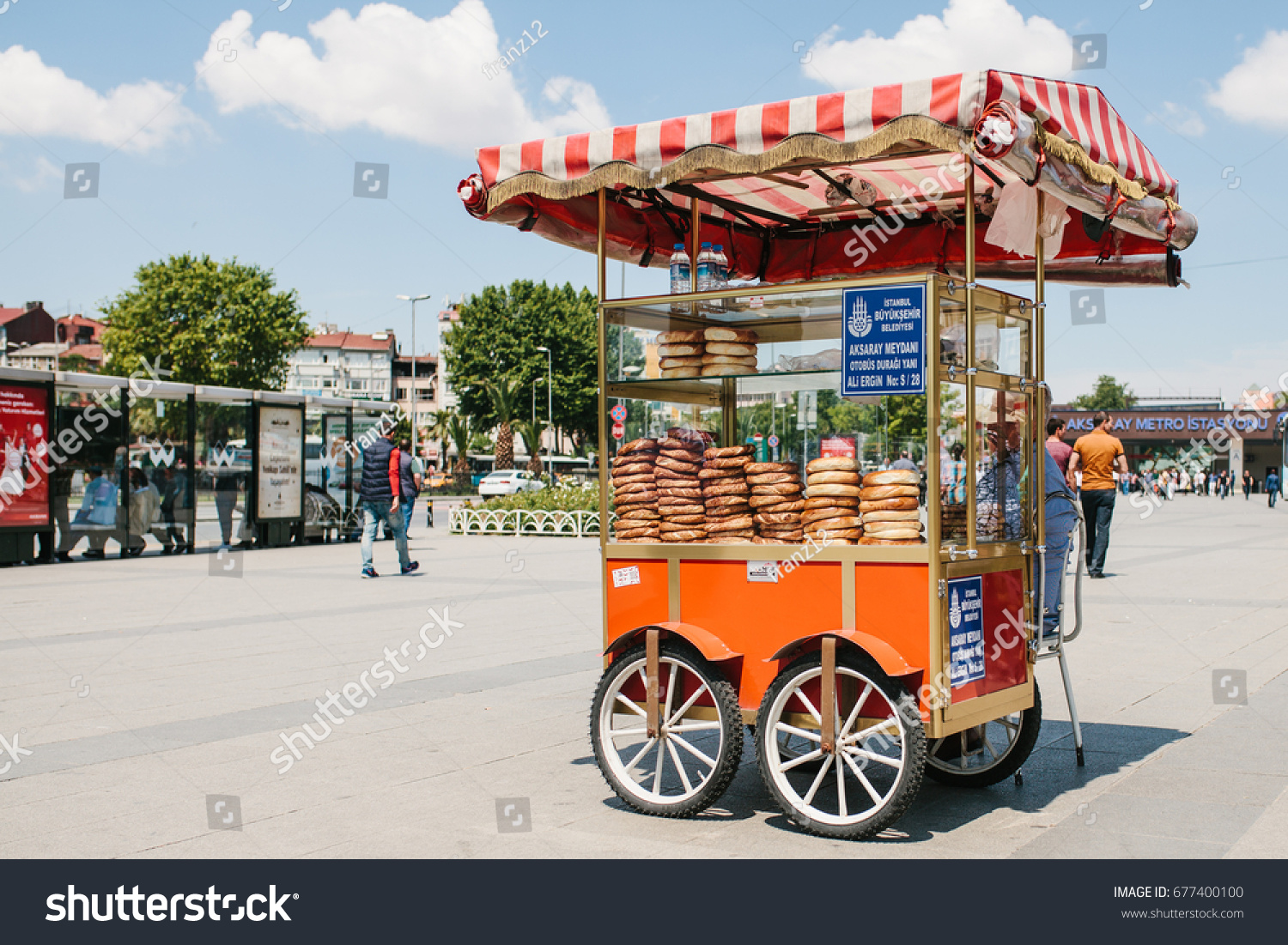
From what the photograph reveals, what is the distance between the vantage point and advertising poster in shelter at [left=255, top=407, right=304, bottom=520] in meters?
20.6

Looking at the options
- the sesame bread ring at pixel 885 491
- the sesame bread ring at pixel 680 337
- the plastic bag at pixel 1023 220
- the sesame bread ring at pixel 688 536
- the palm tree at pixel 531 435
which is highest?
the palm tree at pixel 531 435

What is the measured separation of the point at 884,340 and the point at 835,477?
2.02 ft

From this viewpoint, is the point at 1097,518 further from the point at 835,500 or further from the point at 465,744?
the point at 835,500

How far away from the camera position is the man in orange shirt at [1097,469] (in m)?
14.2

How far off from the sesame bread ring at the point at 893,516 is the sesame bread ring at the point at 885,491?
6 cm

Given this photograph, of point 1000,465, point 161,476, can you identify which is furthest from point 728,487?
point 161,476

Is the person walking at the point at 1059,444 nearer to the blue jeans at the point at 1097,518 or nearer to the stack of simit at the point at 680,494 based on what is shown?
the blue jeans at the point at 1097,518

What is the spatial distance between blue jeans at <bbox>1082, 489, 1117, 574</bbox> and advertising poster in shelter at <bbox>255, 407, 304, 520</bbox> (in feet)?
43.1

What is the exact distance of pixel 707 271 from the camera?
18.7ft

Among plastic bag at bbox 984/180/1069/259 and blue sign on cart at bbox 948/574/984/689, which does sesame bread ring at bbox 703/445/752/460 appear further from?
plastic bag at bbox 984/180/1069/259

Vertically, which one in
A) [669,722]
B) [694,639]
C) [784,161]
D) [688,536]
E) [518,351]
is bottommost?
[669,722]

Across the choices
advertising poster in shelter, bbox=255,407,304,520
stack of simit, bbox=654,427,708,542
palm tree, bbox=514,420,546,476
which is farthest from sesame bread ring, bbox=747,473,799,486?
palm tree, bbox=514,420,546,476

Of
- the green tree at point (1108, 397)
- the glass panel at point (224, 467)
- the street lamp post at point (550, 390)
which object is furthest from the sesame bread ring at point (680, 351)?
the green tree at point (1108, 397)
